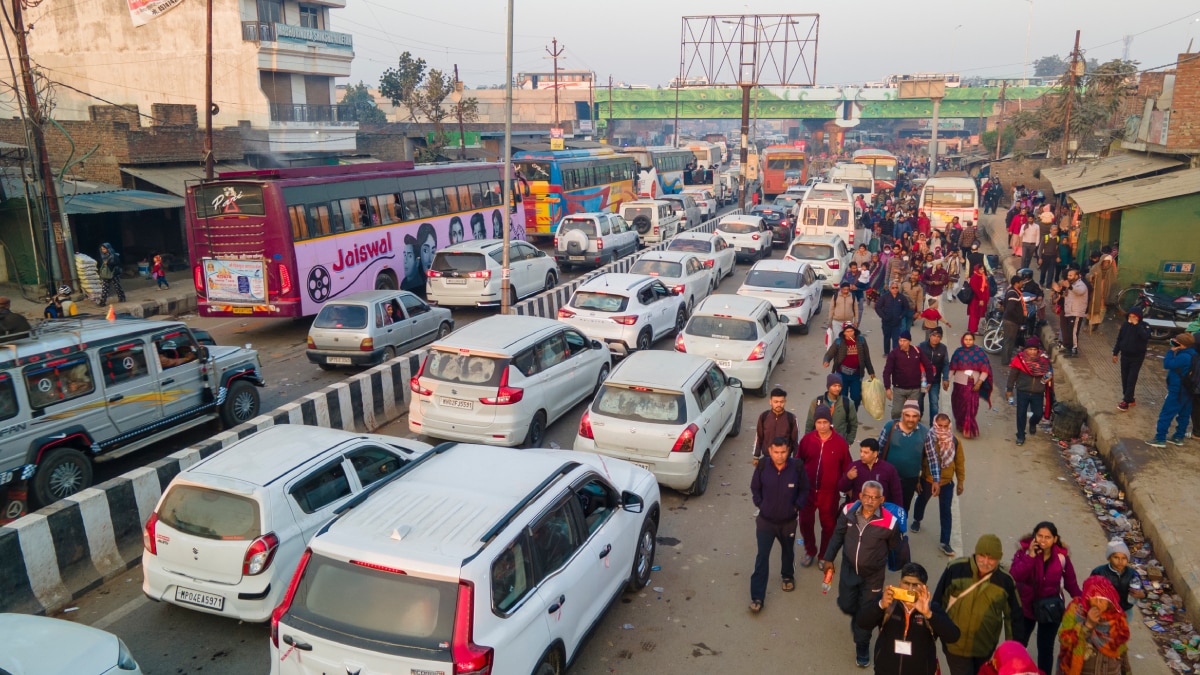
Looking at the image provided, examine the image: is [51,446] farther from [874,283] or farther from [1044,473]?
[874,283]

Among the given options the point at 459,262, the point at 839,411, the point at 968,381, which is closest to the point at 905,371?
the point at 968,381

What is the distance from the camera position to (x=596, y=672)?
629 centimetres

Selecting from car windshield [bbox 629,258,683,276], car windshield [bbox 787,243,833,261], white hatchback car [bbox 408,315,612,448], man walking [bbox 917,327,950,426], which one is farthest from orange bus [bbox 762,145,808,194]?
white hatchback car [bbox 408,315,612,448]

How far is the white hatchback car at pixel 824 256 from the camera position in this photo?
20547mm

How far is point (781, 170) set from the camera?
51.3 metres

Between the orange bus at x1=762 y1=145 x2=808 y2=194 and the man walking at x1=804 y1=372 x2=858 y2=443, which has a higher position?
the orange bus at x1=762 y1=145 x2=808 y2=194

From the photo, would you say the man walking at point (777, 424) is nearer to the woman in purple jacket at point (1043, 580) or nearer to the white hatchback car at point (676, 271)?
the woman in purple jacket at point (1043, 580)

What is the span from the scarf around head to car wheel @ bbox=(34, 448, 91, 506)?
9.58m

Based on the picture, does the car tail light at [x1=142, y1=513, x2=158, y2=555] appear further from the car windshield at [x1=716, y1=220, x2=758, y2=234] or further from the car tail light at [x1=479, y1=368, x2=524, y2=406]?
the car windshield at [x1=716, y1=220, x2=758, y2=234]

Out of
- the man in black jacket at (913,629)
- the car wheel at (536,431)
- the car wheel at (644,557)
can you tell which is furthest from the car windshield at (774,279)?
the man in black jacket at (913,629)

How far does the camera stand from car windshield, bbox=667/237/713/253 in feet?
74.0

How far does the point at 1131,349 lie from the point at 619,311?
7859 mm

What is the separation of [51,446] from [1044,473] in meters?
11.7

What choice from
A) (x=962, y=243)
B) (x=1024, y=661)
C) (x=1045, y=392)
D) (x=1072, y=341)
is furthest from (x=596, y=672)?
(x=962, y=243)
